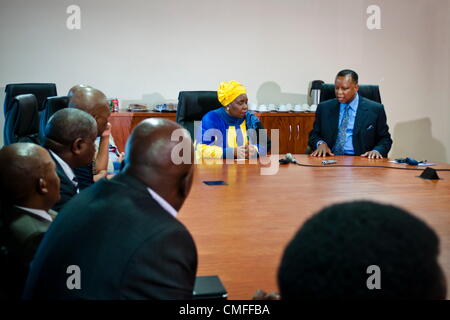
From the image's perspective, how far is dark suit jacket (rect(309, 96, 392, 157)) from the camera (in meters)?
4.14

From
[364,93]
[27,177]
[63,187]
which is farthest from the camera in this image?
[364,93]

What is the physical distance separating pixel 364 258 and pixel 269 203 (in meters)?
1.68

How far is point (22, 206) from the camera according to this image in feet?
5.57

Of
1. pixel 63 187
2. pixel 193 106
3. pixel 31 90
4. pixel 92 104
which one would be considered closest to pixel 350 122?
pixel 193 106

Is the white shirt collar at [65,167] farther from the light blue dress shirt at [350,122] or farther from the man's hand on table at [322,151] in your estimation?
the light blue dress shirt at [350,122]

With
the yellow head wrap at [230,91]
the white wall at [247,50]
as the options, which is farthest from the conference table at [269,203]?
the white wall at [247,50]

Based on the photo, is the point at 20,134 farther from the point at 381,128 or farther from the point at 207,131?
the point at 381,128

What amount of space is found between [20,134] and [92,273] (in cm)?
200

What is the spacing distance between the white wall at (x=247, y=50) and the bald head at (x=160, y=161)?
468 cm

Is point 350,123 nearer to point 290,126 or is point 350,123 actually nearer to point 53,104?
point 290,126

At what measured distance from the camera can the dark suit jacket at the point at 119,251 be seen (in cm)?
100

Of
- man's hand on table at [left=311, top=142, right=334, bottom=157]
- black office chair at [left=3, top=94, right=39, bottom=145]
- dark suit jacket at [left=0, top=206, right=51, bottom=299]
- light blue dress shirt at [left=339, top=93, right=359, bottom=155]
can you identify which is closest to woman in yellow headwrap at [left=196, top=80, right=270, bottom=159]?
man's hand on table at [left=311, top=142, right=334, bottom=157]

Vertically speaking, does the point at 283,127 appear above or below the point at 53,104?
below

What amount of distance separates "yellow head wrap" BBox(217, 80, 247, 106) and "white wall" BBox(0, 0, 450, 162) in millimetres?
2011
